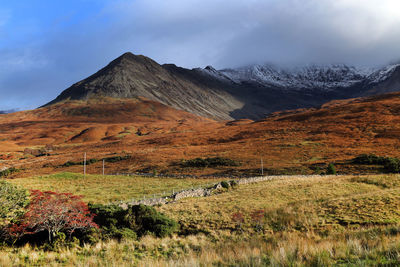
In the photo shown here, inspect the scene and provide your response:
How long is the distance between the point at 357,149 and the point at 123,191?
158ft

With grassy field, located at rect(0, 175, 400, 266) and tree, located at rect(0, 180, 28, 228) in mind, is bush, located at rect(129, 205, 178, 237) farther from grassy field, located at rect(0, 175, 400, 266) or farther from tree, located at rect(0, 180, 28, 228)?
tree, located at rect(0, 180, 28, 228)

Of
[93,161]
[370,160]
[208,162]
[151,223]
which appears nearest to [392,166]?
[370,160]

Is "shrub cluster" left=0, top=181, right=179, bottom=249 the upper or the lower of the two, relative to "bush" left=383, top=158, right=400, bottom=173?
upper

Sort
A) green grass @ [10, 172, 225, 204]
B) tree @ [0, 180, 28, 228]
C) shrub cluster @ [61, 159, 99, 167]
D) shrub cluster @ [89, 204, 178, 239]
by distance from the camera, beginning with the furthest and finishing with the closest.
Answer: shrub cluster @ [61, 159, 99, 167] → green grass @ [10, 172, 225, 204] → shrub cluster @ [89, 204, 178, 239] → tree @ [0, 180, 28, 228]

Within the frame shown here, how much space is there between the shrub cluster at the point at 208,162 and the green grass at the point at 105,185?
501 inches

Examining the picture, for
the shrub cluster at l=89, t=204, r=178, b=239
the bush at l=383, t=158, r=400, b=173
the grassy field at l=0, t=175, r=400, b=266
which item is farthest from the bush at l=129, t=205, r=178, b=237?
the bush at l=383, t=158, r=400, b=173

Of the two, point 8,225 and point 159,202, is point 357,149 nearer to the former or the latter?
point 159,202

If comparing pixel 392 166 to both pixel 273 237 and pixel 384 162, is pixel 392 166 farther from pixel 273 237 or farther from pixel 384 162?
pixel 273 237

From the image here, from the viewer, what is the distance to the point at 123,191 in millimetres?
31703

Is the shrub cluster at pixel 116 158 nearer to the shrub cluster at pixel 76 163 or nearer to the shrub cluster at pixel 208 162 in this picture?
the shrub cluster at pixel 76 163

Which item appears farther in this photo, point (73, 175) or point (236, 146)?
point (236, 146)

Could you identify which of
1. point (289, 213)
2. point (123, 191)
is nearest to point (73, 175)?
point (123, 191)

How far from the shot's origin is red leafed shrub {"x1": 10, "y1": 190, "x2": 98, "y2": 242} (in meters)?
12.2

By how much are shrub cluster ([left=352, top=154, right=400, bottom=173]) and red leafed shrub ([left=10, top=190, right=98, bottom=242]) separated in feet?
134
